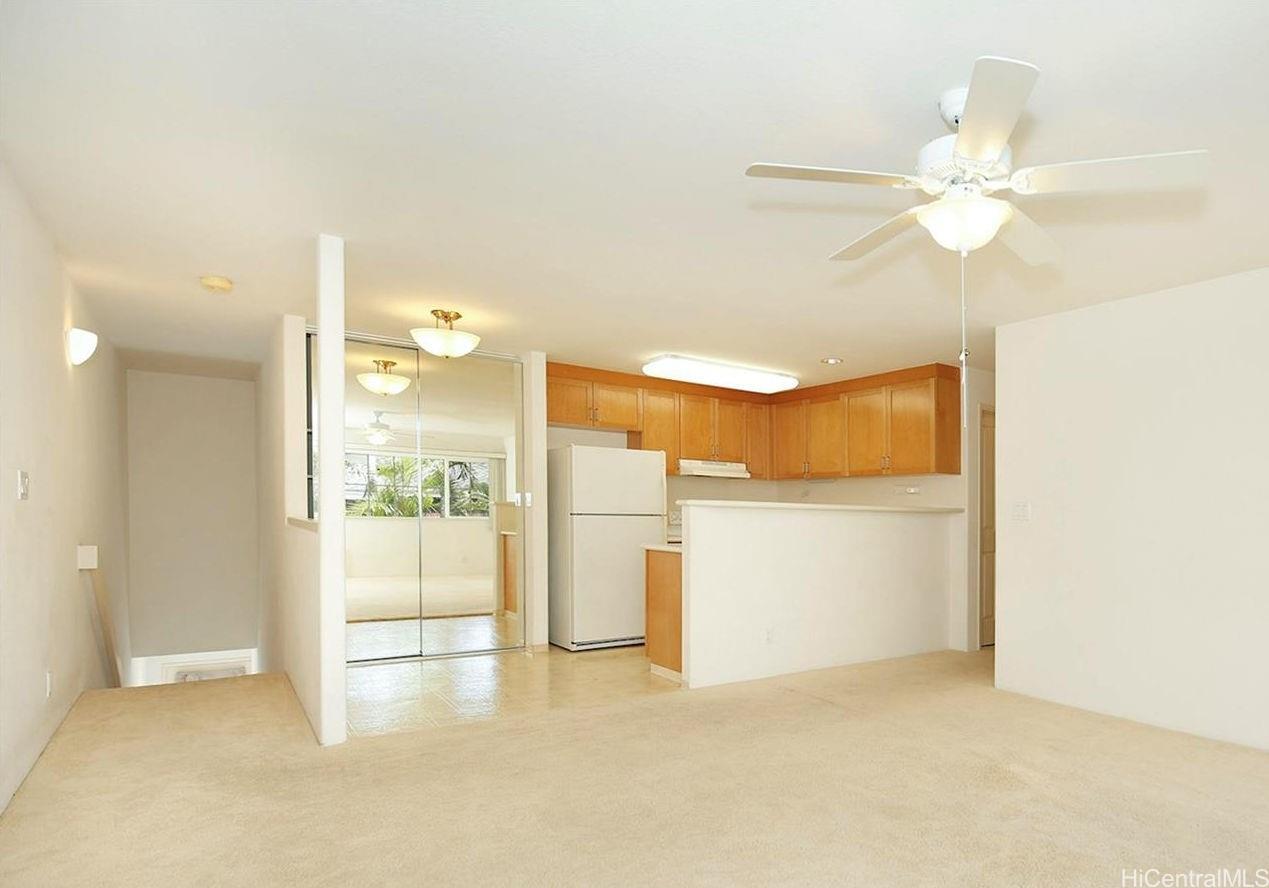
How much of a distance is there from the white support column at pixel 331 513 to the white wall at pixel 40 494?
1.09m

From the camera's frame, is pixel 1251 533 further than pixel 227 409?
No

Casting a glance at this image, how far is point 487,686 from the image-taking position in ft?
14.8

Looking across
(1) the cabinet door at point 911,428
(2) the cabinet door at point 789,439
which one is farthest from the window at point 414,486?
(1) the cabinet door at point 911,428

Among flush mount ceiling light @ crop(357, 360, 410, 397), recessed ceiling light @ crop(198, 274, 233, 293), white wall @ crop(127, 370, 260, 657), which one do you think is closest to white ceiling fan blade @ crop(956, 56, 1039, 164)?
recessed ceiling light @ crop(198, 274, 233, 293)

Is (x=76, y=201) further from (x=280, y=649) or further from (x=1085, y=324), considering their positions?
(x=1085, y=324)

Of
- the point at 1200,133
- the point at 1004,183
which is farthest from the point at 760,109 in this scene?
the point at 1200,133

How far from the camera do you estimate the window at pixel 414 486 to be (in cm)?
518

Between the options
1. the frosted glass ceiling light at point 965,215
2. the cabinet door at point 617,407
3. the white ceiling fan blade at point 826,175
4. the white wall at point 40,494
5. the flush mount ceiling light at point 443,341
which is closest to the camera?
the white ceiling fan blade at point 826,175

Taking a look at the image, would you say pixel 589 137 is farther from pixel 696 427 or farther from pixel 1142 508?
pixel 696 427

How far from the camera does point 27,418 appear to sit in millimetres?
3045

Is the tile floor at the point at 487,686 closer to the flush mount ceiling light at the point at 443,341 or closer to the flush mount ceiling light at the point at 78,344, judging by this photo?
the flush mount ceiling light at the point at 443,341

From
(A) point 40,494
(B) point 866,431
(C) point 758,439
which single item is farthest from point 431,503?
(B) point 866,431

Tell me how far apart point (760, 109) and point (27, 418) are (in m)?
3.15

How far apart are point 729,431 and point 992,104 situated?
5.45 metres
